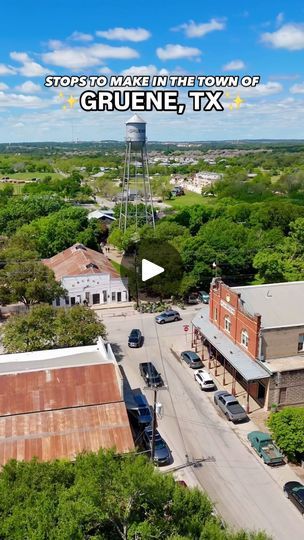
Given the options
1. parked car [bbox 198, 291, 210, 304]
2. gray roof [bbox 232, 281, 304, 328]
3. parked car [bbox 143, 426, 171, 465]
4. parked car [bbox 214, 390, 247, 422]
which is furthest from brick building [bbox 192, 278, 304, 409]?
parked car [bbox 198, 291, 210, 304]

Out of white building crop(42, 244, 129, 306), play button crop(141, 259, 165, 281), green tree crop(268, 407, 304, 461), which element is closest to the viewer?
green tree crop(268, 407, 304, 461)

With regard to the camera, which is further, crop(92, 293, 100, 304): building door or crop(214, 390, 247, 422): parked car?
crop(92, 293, 100, 304): building door

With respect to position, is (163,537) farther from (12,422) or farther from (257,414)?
(257,414)

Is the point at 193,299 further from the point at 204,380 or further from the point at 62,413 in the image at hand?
the point at 62,413

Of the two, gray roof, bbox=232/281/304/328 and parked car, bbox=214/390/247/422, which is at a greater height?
gray roof, bbox=232/281/304/328

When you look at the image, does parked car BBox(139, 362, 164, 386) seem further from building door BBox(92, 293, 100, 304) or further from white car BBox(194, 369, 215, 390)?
building door BBox(92, 293, 100, 304)

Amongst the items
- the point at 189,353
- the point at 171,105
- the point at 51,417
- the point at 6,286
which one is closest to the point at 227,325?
the point at 189,353

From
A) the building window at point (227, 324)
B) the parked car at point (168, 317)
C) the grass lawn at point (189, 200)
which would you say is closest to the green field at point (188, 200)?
the grass lawn at point (189, 200)
